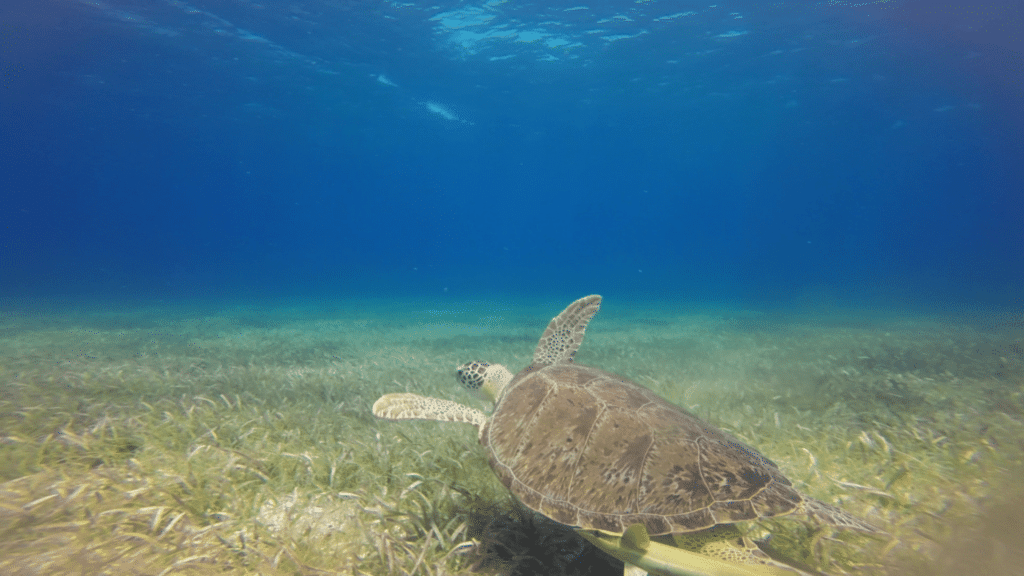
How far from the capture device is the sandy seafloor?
1.67 meters

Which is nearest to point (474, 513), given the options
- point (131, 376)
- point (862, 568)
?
point (862, 568)

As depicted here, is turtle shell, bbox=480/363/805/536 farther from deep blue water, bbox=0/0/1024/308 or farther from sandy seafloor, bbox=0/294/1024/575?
→ deep blue water, bbox=0/0/1024/308

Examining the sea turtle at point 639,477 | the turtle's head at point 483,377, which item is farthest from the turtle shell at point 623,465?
the turtle's head at point 483,377

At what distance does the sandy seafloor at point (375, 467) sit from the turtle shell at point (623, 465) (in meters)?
0.35

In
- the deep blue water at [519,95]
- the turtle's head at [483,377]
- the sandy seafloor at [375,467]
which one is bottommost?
the sandy seafloor at [375,467]

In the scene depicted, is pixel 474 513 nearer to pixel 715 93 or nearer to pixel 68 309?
pixel 68 309

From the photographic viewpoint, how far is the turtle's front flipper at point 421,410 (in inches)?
101

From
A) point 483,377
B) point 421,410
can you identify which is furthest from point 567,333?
point 421,410

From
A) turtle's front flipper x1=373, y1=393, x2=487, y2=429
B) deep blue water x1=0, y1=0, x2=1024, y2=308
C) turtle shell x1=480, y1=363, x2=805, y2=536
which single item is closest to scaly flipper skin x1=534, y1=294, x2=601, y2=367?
turtle's front flipper x1=373, y1=393, x2=487, y2=429

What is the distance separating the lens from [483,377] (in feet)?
11.7

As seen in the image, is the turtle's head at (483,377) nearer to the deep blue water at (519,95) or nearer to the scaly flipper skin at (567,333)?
the scaly flipper skin at (567,333)

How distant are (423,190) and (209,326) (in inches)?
3461

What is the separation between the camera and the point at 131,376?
470 cm

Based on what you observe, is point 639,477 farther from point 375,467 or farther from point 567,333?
point 567,333
